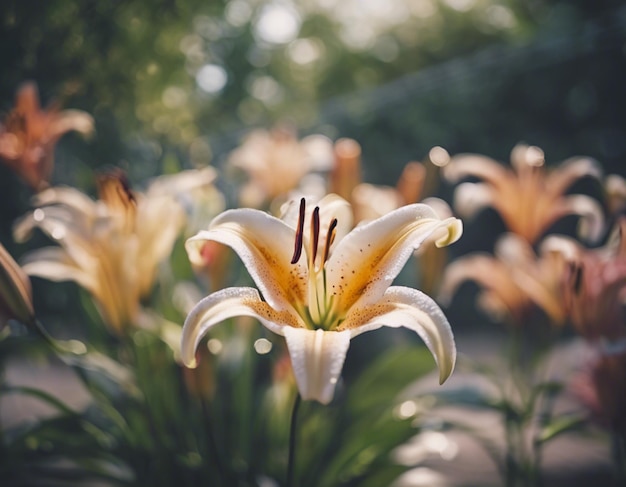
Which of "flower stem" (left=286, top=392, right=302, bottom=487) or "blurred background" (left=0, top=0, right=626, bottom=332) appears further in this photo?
"blurred background" (left=0, top=0, right=626, bottom=332)

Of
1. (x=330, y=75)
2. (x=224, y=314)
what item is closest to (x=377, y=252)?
(x=224, y=314)

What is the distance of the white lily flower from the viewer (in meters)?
0.56

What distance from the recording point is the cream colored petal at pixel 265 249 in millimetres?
622

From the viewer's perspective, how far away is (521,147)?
1.12 metres

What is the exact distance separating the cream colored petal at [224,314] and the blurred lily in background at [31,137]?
66 centimetres

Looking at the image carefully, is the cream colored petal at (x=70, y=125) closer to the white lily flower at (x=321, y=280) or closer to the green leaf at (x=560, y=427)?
the white lily flower at (x=321, y=280)

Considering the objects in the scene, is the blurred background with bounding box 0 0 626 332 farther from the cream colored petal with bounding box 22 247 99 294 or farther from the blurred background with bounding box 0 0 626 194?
the cream colored petal with bounding box 22 247 99 294

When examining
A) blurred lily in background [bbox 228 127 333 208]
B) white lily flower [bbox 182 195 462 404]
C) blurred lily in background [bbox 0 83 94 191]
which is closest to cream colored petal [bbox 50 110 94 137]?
blurred lily in background [bbox 0 83 94 191]

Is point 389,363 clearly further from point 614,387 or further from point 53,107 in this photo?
point 53,107

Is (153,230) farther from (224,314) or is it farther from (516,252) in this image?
(516,252)

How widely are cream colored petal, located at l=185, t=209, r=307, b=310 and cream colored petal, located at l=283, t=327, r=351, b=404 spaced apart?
88 mm

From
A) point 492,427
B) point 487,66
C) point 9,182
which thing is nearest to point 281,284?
point 9,182

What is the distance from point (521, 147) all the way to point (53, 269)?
878 millimetres

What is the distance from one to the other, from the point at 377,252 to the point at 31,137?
822 millimetres
